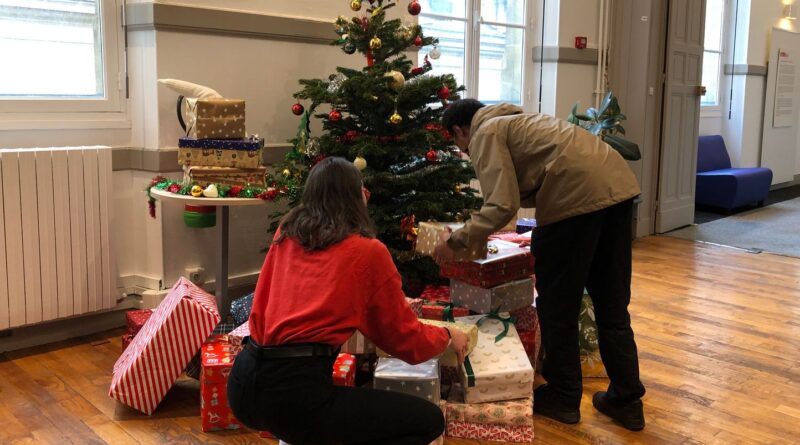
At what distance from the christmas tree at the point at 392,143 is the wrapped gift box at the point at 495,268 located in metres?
0.49

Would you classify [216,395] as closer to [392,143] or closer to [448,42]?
[392,143]

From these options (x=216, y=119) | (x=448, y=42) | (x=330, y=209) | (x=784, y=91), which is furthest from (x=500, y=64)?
(x=784, y=91)

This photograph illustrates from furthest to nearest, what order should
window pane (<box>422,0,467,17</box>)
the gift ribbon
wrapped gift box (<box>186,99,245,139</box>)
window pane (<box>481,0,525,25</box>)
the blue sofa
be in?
the blue sofa < window pane (<box>481,0,525,25</box>) < window pane (<box>422,0,467,17</box>) < wrapped gift box (<box>186,99,245,139</box>) < the gift ribbon

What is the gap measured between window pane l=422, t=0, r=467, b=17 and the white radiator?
248 centimetres

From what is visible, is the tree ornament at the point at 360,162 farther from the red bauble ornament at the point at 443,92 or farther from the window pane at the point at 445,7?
the window pane at the point at 445,7

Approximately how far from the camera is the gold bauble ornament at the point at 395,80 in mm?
3602

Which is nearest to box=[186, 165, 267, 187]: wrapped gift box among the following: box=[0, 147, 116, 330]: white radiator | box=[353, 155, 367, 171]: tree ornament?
box=[353, 155, 367, 171]: tree ornament

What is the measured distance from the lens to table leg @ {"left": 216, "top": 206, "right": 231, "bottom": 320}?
11.7ft

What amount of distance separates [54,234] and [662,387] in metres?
2.69

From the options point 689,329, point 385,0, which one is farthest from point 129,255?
point 689,329

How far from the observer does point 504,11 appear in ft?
19.4

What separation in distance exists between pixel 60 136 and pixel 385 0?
1.91 meters

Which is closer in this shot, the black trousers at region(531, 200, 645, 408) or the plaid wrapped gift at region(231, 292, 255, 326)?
the black trousers at region(531, 200, 645, 408)

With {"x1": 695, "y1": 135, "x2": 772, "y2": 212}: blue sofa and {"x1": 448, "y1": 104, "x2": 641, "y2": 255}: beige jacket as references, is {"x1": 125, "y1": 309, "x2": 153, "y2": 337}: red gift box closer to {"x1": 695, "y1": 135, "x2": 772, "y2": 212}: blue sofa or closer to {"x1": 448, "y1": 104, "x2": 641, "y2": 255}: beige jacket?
{"x1": 448, "y1": 104, "x2": 641, "y2": 255}: beige jacket
